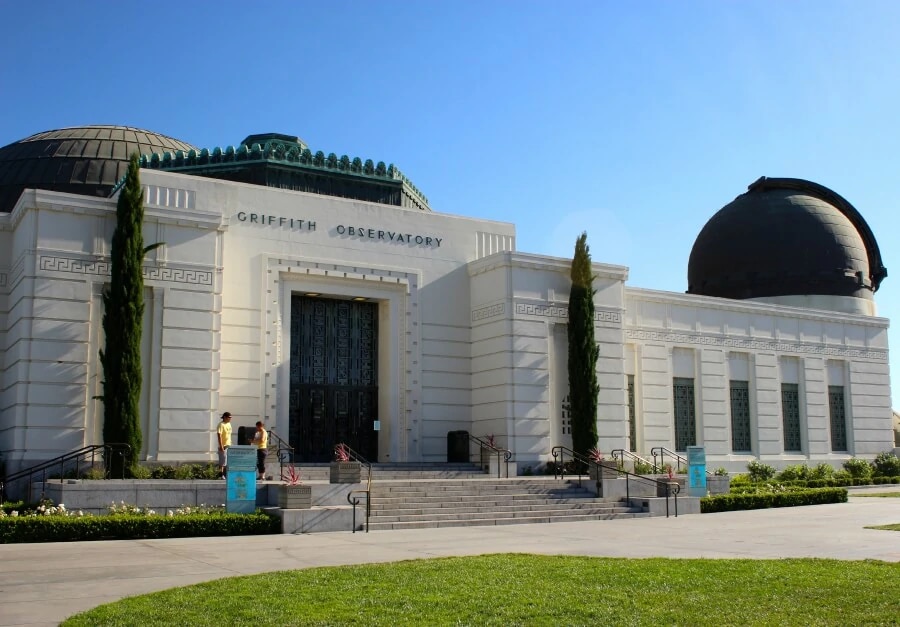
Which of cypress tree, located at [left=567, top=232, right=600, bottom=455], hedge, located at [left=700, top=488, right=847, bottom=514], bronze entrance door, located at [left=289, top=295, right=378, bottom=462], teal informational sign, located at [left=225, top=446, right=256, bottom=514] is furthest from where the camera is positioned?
cypress tree, located at [left=567, top=232, right=600, bottom=455]

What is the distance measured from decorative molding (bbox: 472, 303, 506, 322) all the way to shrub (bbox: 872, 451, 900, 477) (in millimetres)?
16135

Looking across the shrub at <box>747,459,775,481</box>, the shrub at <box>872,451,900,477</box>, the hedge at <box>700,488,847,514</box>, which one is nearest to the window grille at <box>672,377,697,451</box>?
Result: the shrub at <box>747,459,775,481</box>

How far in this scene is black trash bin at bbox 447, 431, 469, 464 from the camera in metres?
24.8

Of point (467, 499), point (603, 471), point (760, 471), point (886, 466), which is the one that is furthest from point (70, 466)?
point (886, 466)

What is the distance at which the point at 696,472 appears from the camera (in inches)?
870

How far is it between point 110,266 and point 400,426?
8.31 meters

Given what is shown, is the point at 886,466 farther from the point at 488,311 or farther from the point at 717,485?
the point at 488,311

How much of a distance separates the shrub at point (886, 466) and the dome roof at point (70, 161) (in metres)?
26.8

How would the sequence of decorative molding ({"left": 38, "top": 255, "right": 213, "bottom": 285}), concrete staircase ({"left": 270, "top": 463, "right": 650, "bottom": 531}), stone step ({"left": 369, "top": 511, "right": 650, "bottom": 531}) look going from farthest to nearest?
decorative molding ({"left": 38, "top": 255, "right": 213, "bottom": 285}), concrete staircase ({"left": 270, "top": 463, "right": 650, "bottom": 531}), stone step ({"left": 369, "top": 511, "right": 650, "bottom": 531})

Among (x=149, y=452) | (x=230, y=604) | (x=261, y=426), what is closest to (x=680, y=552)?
(x=230, y=604)

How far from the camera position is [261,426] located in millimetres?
20188

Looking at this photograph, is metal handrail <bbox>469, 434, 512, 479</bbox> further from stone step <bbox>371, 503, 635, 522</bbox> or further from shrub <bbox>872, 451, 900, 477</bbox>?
shrub <bbox>872, 451, 900, 477</bbox>

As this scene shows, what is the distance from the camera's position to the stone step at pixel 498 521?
693 inches

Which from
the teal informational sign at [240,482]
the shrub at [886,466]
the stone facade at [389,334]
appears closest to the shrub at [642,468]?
the stone facade at [389,334]
